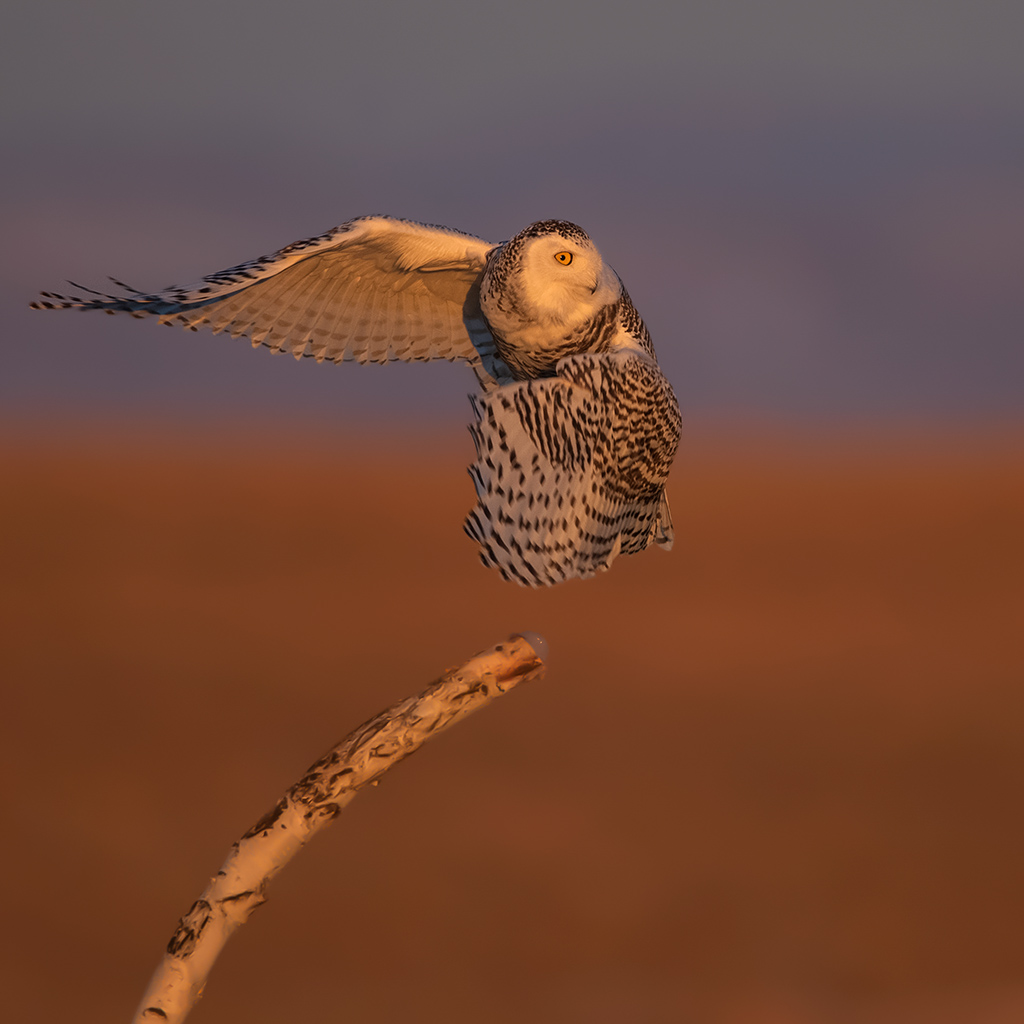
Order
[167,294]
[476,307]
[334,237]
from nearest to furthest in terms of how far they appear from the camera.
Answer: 1. [167,294]
2. [334,237]
3. [476,307]

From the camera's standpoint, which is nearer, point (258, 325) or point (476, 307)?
point (258, 325)

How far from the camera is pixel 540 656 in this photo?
2105 mm

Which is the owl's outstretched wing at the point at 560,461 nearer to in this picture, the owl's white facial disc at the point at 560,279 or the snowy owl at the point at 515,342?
the snowy owl at the point at 515,342

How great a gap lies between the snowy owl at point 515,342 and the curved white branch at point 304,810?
257 mm

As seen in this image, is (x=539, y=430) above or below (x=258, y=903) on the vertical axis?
above

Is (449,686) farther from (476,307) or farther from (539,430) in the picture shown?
(476,307)

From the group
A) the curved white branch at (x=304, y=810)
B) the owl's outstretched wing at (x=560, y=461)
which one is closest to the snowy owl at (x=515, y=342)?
the owl's outstretched wing at (x=560, y=461)

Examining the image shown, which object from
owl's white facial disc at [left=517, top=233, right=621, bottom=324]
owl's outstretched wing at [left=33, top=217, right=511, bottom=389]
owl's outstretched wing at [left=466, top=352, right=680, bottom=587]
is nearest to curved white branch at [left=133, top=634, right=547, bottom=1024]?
owl's outstretched wing at [left=466, top=352, right=680, bottom=587]

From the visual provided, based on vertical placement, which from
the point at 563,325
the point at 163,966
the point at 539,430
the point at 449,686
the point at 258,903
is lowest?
the point at 163,966

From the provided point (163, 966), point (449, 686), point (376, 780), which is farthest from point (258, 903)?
point (449, 686)

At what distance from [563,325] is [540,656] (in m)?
0.91

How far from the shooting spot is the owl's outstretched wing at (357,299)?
2371mm

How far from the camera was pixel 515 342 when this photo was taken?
2592 mm

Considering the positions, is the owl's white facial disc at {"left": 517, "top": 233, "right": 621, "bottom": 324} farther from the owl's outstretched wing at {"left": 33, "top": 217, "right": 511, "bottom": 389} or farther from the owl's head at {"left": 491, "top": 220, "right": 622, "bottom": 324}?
the owl's outstretched wing at {"left": 33, "top": 217, "right": 511, "bottom": 389}
